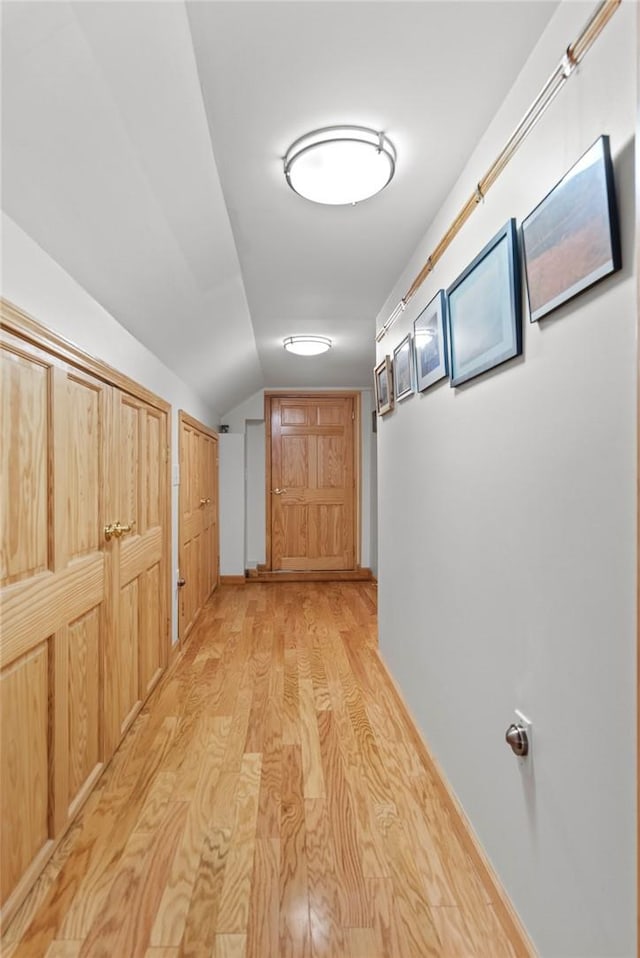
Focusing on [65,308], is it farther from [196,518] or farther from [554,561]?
[196,518]

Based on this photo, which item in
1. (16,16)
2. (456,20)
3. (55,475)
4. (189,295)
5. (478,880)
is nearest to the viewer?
(16,16)

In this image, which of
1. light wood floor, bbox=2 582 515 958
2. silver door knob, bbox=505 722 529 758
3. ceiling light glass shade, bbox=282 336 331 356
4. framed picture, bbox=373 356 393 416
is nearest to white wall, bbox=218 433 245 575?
ceiling light glass shade, bbox=282 336 331 356

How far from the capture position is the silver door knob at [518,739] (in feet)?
4.05

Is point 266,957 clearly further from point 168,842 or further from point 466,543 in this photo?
point 466,543

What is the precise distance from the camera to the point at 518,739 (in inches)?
49.1

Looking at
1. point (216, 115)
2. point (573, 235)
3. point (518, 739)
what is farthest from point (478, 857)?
point (216, 115)

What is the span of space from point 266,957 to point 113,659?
123 cm

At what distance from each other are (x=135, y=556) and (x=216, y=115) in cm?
188

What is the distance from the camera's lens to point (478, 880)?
1.47m

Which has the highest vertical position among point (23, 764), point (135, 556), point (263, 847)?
point (135, 556)

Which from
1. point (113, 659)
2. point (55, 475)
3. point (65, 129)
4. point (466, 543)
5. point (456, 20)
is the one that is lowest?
point (113, 659)

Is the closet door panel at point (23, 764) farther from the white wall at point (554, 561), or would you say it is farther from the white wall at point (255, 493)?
the white wall at point (255, 493)

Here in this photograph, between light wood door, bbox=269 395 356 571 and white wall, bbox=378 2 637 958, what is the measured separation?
160 inches

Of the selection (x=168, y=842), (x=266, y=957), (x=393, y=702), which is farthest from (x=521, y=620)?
(x=393, y=702)
